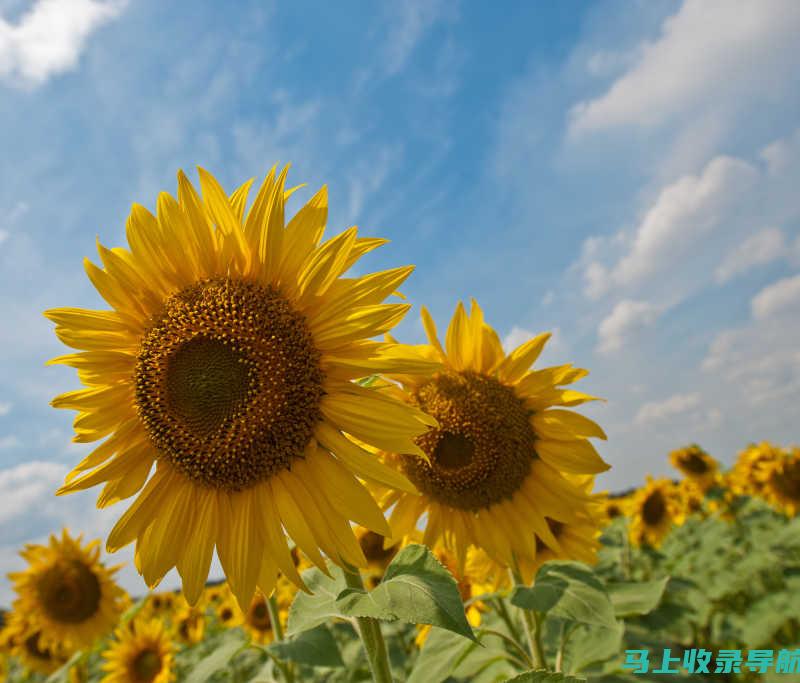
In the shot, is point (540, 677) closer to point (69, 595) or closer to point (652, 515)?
point (69, 595)

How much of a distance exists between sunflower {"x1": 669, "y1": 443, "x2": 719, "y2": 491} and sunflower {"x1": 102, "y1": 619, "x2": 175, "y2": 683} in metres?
9.34

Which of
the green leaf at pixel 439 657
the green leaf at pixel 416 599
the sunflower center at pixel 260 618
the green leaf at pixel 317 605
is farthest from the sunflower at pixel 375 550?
the green leaf at pixel 416 599

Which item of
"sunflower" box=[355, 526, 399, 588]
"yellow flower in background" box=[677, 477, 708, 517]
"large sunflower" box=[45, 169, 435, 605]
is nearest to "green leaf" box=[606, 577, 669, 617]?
"sunflower" box=[355, 526, 399, 588]

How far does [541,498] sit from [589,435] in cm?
45

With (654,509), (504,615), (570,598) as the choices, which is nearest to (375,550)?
(504,615)

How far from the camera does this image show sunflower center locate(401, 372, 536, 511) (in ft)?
10.5

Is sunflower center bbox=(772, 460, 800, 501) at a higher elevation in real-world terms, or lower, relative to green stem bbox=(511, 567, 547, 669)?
higher

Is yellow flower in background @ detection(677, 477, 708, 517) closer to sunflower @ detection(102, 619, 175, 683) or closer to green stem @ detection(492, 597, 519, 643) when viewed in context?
sunflower @ detection(102, 619, 175, 683)

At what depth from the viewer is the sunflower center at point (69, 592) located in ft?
25.2

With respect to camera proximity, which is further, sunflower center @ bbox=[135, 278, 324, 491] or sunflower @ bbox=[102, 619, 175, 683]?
sunflower @ bbox=[102, 619, 175, 683]

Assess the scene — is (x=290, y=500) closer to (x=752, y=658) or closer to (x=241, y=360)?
(x=241, y=360)

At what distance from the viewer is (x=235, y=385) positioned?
8.08ft

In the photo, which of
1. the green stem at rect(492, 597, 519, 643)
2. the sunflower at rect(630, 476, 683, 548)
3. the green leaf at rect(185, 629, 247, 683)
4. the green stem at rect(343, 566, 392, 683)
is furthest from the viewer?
the sunflower at rect(630, 476, 683, 548)

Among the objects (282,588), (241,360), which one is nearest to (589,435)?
(241,360)
